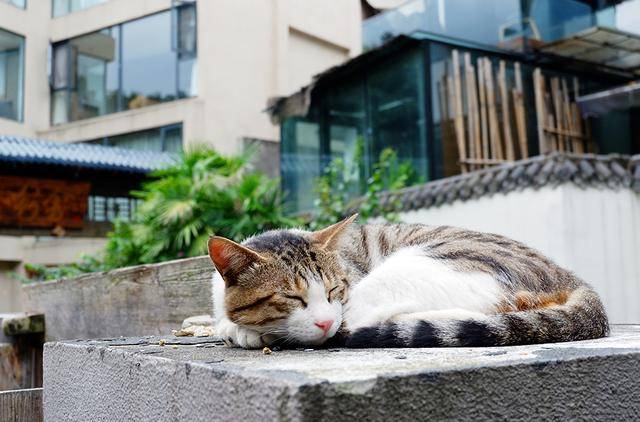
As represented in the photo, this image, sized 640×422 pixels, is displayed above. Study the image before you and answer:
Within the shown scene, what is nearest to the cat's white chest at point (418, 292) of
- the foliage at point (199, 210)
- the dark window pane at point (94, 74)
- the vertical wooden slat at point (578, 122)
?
the foliage at point (199, 210)

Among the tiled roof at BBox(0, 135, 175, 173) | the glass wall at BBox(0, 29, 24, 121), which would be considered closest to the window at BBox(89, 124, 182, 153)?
the tiled roof at BBox(0, 135, 175, 173)

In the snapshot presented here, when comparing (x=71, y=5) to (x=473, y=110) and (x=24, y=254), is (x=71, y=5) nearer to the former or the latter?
(x=24, y=254)

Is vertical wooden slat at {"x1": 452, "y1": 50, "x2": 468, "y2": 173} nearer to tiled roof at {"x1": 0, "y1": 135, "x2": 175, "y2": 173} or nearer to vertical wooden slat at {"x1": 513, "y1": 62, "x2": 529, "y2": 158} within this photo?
vertical wooden slat at {"x1": 513, "y1": 62, "x2": 529, "y2": 158}

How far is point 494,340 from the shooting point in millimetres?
1611

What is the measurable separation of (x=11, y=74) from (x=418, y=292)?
11.3 m

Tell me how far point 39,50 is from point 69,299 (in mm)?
9808

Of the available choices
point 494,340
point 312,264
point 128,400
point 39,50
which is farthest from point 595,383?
point 39,50

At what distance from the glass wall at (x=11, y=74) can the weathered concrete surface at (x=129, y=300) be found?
7.22 m

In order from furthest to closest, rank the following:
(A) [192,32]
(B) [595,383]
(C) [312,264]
→ (A) [192,32]
(C) [312,264]
(B) [595,383]

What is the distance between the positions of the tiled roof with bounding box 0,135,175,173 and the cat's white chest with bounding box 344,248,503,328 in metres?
8.42

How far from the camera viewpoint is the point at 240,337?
72.3 inches

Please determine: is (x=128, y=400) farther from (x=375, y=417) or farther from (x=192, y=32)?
(x=192, y=32)

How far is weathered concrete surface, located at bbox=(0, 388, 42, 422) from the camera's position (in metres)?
2.27

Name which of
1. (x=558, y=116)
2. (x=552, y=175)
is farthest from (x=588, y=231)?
(x=558, y=116)
